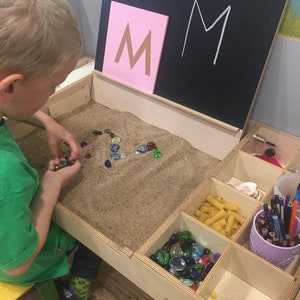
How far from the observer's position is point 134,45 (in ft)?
3.31

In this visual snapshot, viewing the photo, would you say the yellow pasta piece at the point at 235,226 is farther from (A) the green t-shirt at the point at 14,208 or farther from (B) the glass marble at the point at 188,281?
(A) the green t-shirt at the point at 14,208

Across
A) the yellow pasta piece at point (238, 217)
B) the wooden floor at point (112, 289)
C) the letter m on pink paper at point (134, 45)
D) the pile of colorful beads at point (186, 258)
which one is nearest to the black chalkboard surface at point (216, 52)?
the letter m on pink paper at point (134, 45)

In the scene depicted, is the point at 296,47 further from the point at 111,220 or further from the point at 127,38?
the point at 111,220

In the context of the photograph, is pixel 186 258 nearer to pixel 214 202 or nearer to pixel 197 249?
pixel 197 249

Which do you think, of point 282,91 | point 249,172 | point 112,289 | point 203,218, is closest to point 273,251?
point 203,218

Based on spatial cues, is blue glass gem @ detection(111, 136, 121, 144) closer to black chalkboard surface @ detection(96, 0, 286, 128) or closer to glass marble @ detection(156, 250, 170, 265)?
black chalkboard surface @ detection(96, 0, 286, 128)

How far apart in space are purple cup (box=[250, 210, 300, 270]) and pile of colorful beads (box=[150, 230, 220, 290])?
0.10 m

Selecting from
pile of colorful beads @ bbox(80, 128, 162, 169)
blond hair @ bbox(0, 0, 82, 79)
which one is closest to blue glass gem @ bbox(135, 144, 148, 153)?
pile of colorful beads @ bbox(80, 128, 162, 169)

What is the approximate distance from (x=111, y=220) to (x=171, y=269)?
7.8 inches

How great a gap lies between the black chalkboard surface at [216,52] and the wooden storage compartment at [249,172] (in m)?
0.10

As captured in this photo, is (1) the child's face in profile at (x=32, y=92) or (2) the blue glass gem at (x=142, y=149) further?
(2) the blue glass gem at (x=142, y=149)

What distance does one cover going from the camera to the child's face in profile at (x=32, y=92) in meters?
0.53

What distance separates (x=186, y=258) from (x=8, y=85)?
0.49 metres

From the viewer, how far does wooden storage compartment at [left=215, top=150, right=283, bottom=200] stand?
0.85 metres
